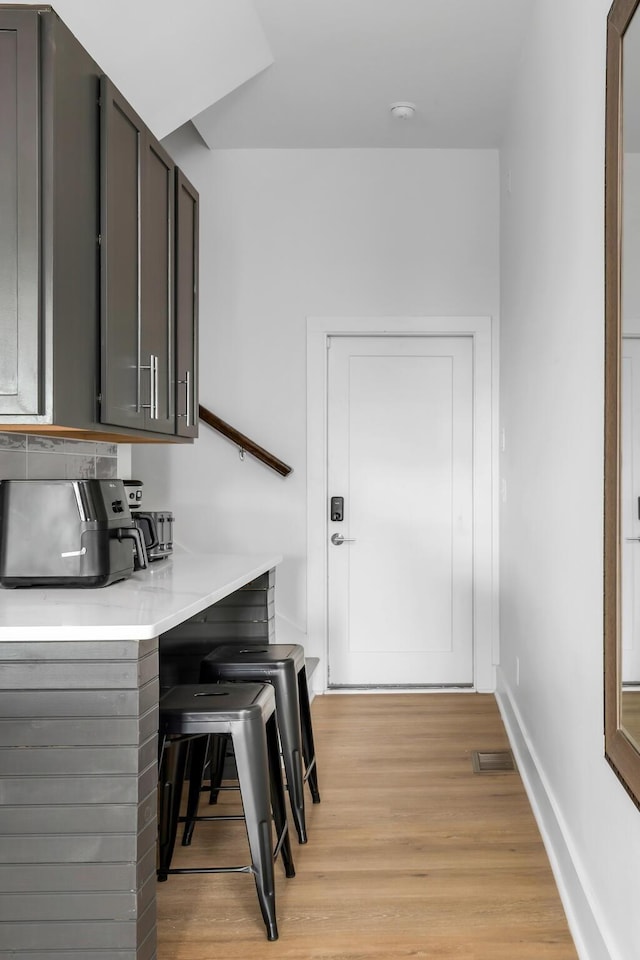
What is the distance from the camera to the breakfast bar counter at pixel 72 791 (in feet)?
5.33

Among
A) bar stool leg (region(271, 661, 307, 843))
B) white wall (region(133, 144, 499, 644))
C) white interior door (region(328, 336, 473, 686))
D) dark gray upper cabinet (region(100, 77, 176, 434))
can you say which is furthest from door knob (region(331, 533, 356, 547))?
bar stool leg (region(271, 661, 307, 843))

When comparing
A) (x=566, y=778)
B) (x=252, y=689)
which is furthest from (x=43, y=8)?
(x=566, y=778)

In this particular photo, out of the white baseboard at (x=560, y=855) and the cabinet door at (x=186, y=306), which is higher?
the cabinet door at (x=186, y=306)

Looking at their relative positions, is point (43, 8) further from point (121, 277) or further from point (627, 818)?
point (627, 818)

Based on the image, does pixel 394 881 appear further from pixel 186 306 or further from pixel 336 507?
pixel 336 507

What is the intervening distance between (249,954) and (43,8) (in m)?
2.30

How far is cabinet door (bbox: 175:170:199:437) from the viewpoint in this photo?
9.59ft

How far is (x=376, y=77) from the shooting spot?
3527 millimetres

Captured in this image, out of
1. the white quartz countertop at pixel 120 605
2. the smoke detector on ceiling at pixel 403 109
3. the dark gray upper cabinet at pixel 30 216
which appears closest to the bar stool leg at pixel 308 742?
the white quartz countertop at pixel 120 605

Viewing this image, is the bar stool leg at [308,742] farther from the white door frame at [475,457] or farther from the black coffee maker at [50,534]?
the white door frame at [475,457]

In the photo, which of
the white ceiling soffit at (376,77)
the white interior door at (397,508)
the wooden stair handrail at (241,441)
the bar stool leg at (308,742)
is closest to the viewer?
the bar stool leg at (308,742)

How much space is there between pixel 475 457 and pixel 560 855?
2.31 m

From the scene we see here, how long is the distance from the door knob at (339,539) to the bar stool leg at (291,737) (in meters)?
1.77

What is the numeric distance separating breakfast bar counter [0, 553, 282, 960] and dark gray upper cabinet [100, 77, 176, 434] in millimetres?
772
